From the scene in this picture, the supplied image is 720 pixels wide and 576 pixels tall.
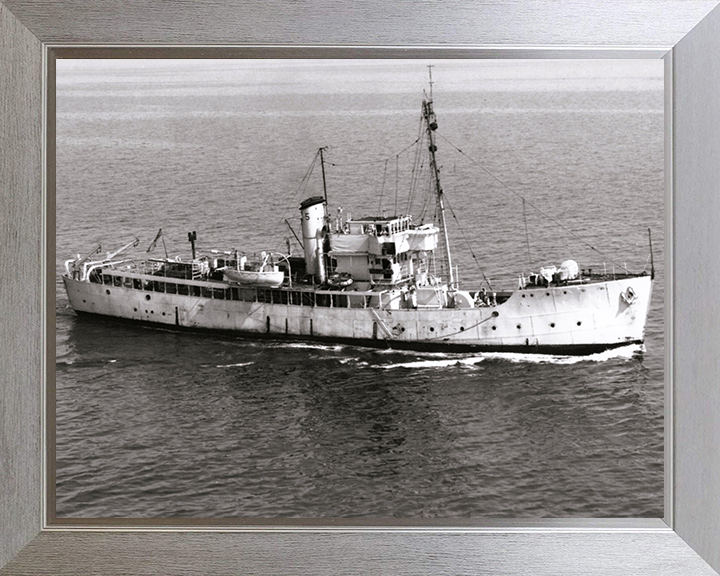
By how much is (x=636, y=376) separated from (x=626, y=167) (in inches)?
23.9

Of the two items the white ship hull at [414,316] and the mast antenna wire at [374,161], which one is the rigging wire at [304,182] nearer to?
the mast antenna wire at [374,161]

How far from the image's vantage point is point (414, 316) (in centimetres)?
305

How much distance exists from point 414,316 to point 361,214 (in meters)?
0.37

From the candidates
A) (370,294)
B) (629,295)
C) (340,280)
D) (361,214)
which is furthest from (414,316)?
(629,295)

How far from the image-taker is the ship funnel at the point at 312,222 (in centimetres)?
291

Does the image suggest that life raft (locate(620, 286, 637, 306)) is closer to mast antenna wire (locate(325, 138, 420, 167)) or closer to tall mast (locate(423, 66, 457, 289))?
tall mast (locate(423, 66, 457, 289))

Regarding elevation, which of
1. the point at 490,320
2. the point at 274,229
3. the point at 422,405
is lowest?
the point at 422,405

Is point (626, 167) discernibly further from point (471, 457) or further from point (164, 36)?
point (164, 36)

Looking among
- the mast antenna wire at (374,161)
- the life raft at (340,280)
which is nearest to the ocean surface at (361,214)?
the mast antenna wire at (374,161)

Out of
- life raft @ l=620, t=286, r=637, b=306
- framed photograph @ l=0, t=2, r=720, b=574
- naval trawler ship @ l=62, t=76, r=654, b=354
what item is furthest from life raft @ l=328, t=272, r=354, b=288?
life raft @ l=620, t=286, r=637, b=306

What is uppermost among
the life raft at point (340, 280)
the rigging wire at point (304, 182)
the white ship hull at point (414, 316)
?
the rigging wire at point (304, 182)

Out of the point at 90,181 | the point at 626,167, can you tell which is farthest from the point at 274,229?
the point at 626,167

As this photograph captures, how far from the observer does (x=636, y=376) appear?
283 cm

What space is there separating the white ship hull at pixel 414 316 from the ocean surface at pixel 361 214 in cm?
6
